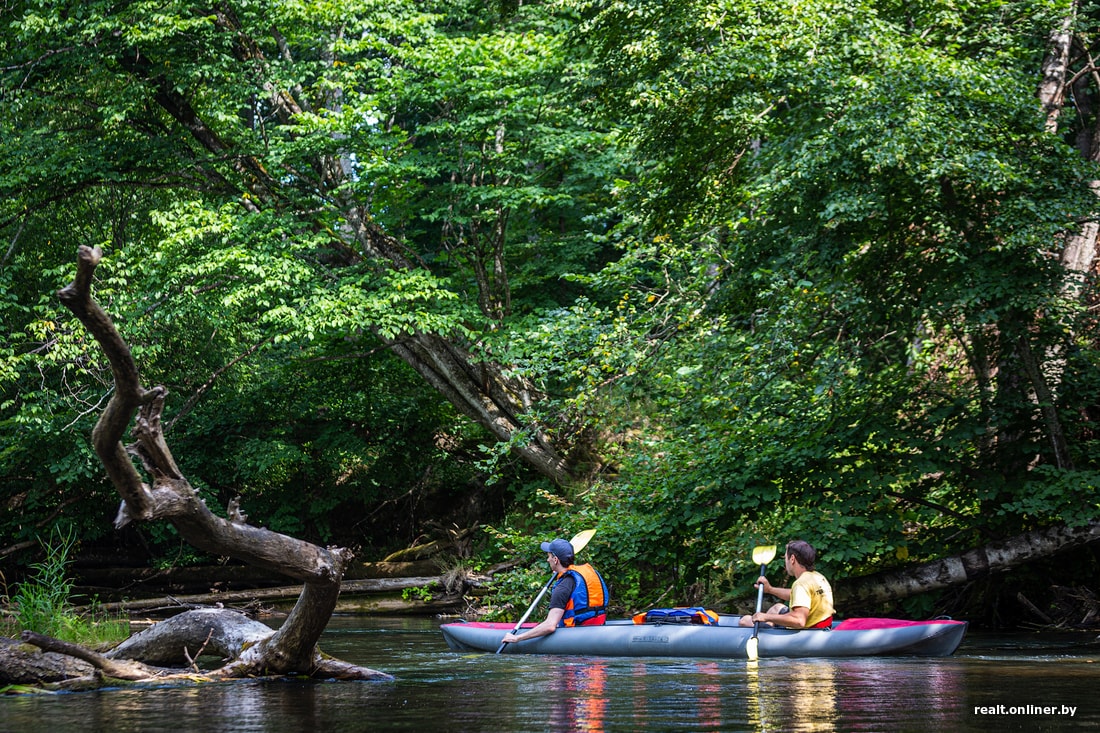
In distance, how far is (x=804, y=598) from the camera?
8.35 metres

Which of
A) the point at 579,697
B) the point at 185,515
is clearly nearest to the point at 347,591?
the point at 579,697

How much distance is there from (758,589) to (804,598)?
23.0 inches

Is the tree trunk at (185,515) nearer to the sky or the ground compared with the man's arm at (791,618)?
nearer to the sky

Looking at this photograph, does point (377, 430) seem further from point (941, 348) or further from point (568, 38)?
point (941, 348)

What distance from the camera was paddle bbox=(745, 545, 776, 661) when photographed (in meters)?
8.11

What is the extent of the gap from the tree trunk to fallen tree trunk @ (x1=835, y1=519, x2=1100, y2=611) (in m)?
5.24

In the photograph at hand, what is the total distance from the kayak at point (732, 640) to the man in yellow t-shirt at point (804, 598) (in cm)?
9

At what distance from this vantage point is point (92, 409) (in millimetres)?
15875

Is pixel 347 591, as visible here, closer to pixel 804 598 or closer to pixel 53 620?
pixel 53 620

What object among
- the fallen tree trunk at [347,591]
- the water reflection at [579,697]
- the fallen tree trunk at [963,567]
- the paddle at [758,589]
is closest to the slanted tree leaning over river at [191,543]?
the water reflection at [579,697]

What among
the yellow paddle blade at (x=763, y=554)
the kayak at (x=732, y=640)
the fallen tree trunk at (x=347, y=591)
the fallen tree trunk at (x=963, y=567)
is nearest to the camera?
the kayak at (x=732, y=640)

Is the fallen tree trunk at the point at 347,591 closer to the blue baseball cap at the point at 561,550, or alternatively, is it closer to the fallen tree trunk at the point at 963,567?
the blue baseball cap at the point at 561,550

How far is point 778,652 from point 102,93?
1309cm

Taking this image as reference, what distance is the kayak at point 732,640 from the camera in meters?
7.93
